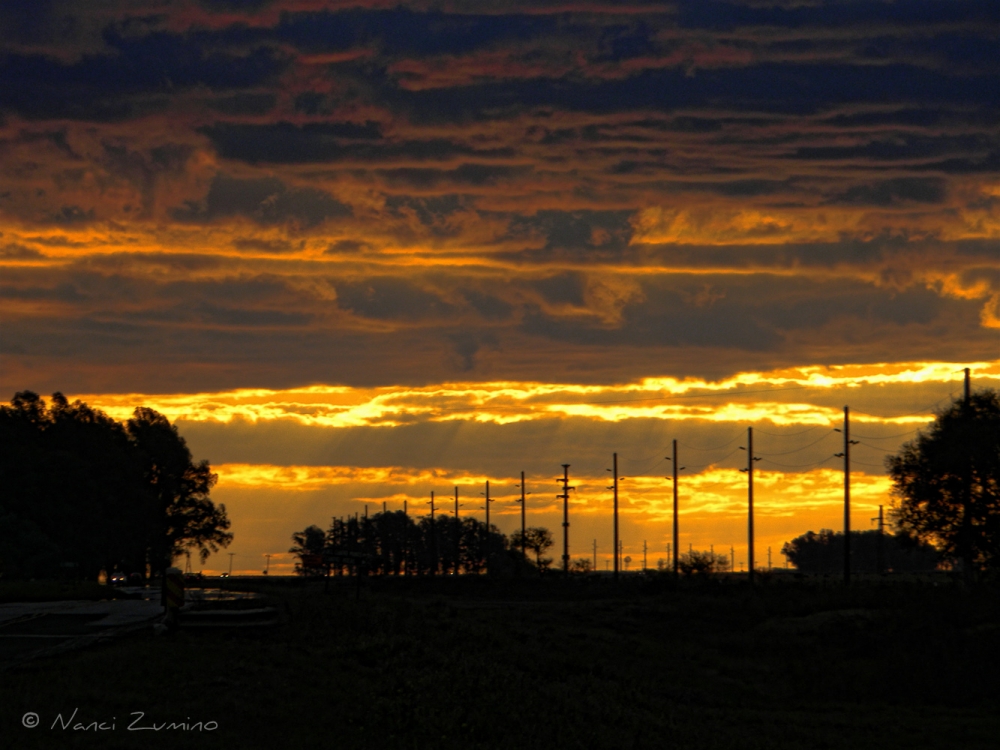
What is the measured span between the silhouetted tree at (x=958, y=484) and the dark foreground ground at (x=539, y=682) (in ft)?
47.6

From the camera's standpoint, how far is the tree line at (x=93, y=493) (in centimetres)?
9771

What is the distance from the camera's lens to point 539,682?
100ft

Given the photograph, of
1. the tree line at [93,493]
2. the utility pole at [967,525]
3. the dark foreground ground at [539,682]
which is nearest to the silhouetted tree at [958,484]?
the utility pole at [967,525]

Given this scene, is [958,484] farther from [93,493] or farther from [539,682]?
[93,493]

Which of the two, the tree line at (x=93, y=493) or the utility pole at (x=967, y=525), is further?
the tree line at (x=93, y=493)

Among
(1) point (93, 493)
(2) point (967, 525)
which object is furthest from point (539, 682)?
(1) point (93, 493)

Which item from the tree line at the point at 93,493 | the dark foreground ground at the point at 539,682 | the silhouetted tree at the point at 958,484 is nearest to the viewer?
the dark foreground ground at the point at 539,682

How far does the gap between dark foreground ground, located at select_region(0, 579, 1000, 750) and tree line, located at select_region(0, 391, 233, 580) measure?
164ft

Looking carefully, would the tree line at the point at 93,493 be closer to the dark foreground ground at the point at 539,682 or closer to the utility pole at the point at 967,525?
the dark foreground ground at the point at 539,682

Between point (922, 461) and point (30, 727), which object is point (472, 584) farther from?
point (30, 727)

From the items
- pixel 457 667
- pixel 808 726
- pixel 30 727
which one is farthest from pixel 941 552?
pixel 30 727

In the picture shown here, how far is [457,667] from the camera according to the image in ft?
93.5

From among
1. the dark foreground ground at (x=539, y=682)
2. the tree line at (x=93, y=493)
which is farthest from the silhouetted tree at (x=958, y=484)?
the tree line at (x=93, y=493)

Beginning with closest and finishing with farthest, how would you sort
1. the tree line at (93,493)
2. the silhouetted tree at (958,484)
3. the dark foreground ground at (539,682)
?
the dark foreground ground at (539,682), the silhouetted tree at (958,484), the tree line at (93,493)
